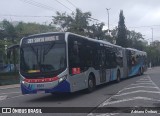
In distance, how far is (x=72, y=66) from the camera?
16.6 m

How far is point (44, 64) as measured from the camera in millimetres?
16141

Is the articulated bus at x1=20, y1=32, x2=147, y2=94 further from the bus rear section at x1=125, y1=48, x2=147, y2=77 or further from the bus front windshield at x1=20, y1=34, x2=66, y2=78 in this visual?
the bus rear section at x1=125, y1=48, x2=147, y2=77

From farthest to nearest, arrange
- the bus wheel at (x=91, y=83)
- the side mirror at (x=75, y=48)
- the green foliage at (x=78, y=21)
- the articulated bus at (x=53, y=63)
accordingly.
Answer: the green foliage at (x=78, y=21), the bus wheel at (x=91, y=83), the side mirror at (x=75, y=48), the articulated bus at (x=53, y=63)

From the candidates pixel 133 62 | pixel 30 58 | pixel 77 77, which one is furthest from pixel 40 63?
pixel 133 62

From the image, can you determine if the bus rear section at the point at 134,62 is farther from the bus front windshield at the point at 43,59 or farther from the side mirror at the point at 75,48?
the bus front windshield at the point at 43,59

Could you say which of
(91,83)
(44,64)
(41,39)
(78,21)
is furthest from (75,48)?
(78,21)

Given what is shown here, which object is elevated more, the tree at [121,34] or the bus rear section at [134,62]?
the tree at [121,34]

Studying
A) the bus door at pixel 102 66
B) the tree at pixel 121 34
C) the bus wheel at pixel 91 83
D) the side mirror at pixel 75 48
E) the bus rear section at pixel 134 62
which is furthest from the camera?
the tree at pixel 121 34

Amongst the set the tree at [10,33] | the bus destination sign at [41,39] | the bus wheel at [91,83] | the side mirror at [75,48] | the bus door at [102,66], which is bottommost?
the bus wheel at [91,83]

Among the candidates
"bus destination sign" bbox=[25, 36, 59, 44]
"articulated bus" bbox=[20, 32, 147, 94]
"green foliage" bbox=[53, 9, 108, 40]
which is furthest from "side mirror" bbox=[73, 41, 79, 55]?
"green foliage" bbox=[53, 9, 108, 40]

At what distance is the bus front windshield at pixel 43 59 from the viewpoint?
1602 cm

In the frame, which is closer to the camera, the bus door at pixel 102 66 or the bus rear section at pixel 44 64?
the bus rear section at pixel 44 64

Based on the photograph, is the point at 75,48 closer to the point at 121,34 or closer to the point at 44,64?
the point at 44,64

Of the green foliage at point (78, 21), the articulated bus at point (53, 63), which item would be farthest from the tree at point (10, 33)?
the articulated bus at point (53, 63)
